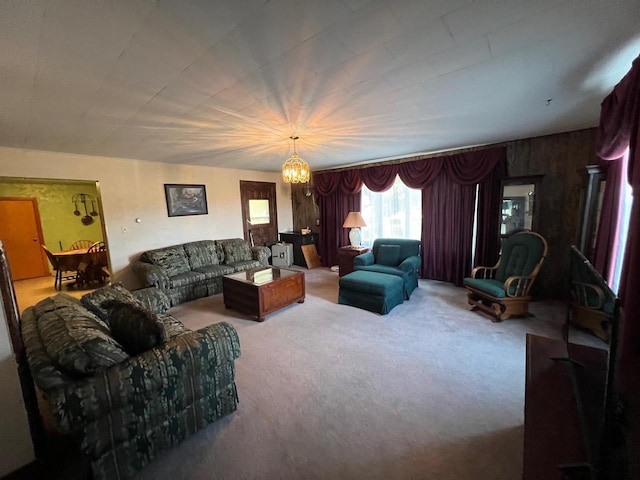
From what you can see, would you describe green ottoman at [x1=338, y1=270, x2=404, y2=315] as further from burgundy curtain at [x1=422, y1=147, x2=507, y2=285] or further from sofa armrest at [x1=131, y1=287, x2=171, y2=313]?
sofa armrest at [x1=131, y1=287, x2=171, y2=313]

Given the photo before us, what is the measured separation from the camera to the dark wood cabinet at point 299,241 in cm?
633

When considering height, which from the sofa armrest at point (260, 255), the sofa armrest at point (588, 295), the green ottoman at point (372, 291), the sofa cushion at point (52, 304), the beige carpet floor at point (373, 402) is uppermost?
the sofa armrest at point (588, 295)

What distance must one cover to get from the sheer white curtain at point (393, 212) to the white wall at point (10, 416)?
15.7 feet

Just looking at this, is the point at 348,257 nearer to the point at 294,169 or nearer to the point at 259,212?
the point at 294,169

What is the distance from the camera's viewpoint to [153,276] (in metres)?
3.81

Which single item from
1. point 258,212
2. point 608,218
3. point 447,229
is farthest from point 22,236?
point 608,218

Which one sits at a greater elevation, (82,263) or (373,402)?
(82,263)

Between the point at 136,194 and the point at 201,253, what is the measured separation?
1.45 meters

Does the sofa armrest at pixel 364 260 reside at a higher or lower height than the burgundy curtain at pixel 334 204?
lower

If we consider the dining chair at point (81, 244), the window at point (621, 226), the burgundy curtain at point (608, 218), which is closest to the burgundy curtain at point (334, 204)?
the burgundy curtain at point (608, 218)

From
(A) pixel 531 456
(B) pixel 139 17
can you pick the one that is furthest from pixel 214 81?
(A) pixel 531 456

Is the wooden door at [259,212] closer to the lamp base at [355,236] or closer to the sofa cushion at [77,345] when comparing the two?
the lamp base at [355,236]

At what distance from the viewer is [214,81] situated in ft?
5.88

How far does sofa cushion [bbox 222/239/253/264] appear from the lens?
5.10m
